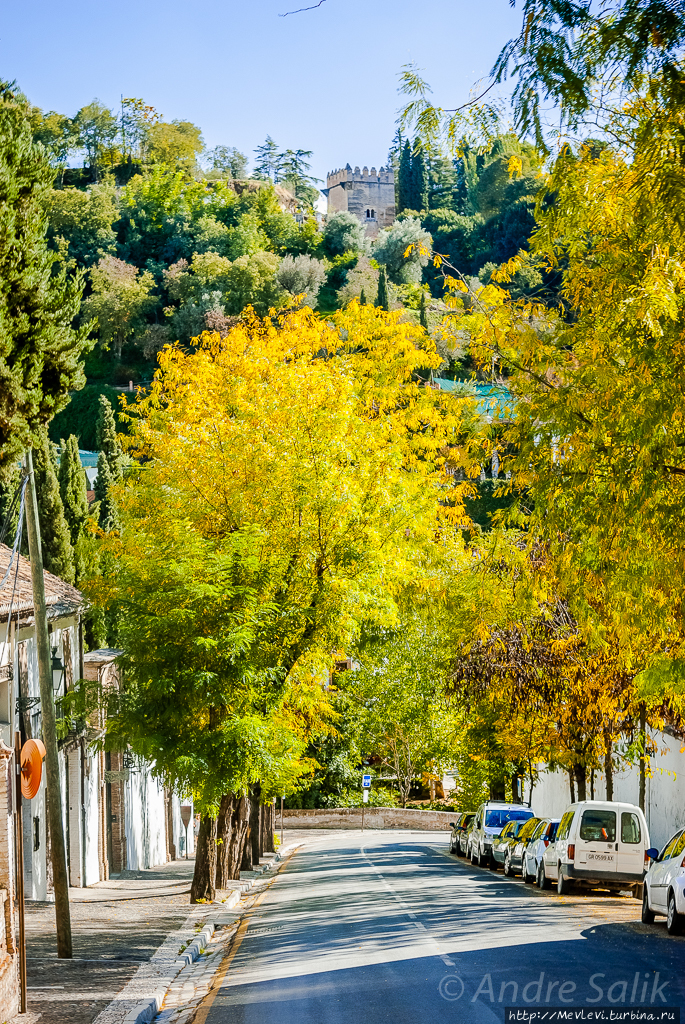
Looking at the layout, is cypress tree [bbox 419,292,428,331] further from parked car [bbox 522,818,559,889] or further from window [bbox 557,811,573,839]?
window [bbox 557,811,573,839]

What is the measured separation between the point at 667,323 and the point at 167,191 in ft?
352

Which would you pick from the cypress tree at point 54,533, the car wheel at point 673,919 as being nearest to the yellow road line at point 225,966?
the car wheel at point 673,919

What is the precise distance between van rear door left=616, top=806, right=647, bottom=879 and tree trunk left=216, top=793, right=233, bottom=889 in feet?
27.8

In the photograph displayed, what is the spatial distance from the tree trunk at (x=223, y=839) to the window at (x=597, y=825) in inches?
308

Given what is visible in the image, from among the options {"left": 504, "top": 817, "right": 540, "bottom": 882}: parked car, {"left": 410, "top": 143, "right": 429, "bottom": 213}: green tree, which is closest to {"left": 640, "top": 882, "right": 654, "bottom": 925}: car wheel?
{"left": 504, "top": 817, "right": 540, "bottom": 882}: parked car

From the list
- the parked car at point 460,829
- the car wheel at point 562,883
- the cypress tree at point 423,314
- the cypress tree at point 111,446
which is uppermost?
the cypress tree at point 423,314

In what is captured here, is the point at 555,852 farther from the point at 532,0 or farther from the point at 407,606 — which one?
the point at 532,0

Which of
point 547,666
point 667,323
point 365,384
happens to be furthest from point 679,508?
point 365,384

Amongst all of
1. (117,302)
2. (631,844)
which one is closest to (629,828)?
(631,844)

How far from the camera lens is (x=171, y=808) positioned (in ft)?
142

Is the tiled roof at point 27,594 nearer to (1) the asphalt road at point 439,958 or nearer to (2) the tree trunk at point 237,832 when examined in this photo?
(2) the tree trunk at point 237,832

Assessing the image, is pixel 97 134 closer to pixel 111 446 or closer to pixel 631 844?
pixel 111 446

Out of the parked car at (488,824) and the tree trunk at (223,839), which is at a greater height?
the tree trunk at (223,839)

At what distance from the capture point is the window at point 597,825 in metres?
21.2
